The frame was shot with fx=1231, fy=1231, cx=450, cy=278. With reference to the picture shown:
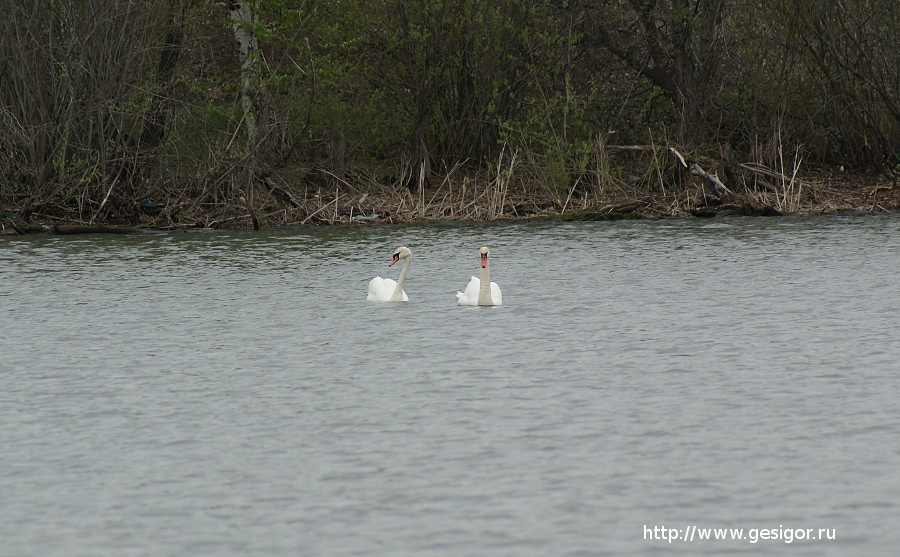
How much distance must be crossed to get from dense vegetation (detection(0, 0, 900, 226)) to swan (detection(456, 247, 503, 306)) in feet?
36.5

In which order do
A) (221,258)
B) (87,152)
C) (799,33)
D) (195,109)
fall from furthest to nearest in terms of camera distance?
(799,33) → (195,109) → (87,152) → (221,258)

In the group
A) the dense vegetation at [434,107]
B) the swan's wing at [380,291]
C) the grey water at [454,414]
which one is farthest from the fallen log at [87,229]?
the swan's wing at [380,291]

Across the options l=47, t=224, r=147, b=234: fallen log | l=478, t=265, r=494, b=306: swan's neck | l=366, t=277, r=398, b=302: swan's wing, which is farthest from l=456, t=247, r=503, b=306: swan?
l=47, t=224, r=147, b=234: fallen log

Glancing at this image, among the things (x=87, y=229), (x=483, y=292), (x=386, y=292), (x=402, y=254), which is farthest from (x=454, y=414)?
(x=87, y=229)

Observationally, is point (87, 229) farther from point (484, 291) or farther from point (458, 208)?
point (484, 291)

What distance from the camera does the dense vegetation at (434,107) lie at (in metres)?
23.2

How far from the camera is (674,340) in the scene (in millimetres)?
11125

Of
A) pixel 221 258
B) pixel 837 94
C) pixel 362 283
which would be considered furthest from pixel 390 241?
pixel 837 94

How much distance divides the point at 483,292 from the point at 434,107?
1471 cm

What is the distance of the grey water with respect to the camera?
5.98 m

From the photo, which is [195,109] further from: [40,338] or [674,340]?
[674,340]

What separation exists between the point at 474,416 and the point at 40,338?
5.44 m

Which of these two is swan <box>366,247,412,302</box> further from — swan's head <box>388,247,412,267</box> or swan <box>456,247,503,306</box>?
swan <box>456,247,503,306</box>

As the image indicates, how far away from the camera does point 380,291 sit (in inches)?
554
